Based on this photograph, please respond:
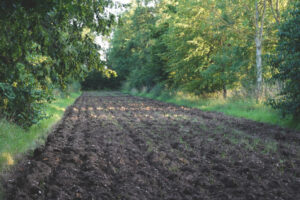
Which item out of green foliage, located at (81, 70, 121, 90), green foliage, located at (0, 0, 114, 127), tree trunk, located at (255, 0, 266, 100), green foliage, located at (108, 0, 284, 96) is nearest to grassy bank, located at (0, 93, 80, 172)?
green foliage, located at (0, 0, 114, 127)

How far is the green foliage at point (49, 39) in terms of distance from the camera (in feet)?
12.6

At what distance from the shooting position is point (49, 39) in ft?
15.1

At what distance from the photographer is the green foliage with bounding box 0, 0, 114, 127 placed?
3843 mm

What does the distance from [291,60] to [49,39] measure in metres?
8.16

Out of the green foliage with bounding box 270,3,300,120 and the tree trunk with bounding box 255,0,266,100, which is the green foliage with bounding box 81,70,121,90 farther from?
the green foliage with bounding box 270,3,300,120

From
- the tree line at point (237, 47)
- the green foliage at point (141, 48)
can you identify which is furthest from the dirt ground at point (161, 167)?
the green foliage at point (141, 48)

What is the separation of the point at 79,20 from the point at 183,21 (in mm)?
17246

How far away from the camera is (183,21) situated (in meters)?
21.4

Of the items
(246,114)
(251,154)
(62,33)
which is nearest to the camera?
(62,33)

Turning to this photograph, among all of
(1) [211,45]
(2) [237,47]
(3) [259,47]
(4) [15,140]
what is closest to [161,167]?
(4) [15,140]

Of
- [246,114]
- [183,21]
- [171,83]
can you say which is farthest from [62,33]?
[171,83]

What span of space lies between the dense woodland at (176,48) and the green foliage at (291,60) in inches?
1.2

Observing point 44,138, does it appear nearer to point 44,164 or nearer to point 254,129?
point 44,164

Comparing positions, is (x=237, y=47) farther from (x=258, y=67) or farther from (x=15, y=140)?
(x=15, y=140)
